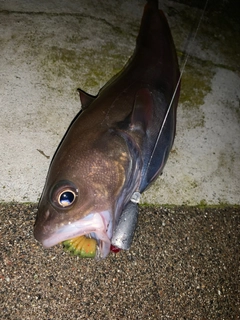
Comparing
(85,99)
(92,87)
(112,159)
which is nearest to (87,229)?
(112,159)

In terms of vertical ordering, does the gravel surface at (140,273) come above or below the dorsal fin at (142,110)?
below

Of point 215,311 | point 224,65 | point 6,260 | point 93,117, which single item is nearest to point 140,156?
point 93,117

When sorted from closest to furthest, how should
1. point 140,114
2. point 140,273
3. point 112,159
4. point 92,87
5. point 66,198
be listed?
point 66,198 → point 112,159 → point 140,114 → point 140,273 → point 92,87

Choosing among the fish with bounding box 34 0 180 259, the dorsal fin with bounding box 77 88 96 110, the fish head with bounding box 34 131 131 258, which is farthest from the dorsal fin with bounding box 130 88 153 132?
the dorsal fin with bounding box 77 88 96 110

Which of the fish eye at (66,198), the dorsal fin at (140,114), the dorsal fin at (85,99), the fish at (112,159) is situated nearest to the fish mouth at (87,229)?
the fish at (112,159)

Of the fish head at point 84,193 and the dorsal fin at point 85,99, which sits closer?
the fish head at point 84,193

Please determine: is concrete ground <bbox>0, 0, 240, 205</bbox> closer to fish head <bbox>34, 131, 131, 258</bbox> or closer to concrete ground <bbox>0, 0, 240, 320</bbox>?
concrete ground <bbox>0, 0, 240, 320</bbox>

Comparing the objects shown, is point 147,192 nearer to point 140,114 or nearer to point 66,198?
point 140,114

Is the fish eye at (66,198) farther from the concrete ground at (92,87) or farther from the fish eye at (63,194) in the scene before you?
the concrete ground at (92,87)

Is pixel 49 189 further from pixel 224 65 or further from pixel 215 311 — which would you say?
pixel 224 65
